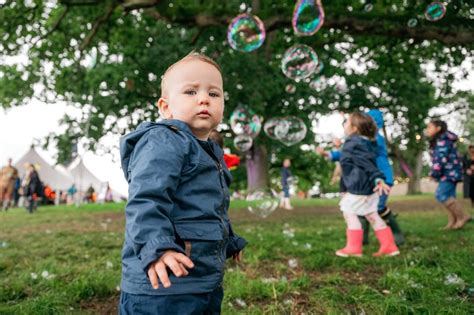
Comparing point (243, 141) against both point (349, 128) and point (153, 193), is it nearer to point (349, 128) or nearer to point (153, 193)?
point (349, 128)

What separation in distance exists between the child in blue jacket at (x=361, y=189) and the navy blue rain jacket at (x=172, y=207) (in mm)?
3760

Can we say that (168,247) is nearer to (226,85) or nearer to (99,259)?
(99,259)

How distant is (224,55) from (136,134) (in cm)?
1392

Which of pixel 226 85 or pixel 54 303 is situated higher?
pixel 226 85

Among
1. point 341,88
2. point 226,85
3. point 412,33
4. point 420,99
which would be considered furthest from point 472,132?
point 412,33

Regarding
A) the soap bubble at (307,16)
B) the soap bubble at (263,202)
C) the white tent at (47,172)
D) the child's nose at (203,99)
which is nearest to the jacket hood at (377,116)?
the soap bubble at (307,16)

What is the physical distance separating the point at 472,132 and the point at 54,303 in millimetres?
56026

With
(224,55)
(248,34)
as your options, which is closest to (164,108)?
(248,34)

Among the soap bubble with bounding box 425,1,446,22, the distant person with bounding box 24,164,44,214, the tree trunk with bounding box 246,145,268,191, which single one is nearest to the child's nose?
the soap bubble with bounding box 425,1,446,22

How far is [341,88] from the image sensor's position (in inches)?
789

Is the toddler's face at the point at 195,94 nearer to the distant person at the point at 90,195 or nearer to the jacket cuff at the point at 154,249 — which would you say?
the jacket cuff at the point at 154,249

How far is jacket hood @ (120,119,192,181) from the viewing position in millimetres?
2068

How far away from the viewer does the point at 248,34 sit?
784 centimetres

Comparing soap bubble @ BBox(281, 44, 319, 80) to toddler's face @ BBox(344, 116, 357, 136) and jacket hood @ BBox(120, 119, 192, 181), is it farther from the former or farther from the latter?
jacket hood @ BBox(120, 119, 192, 181)
